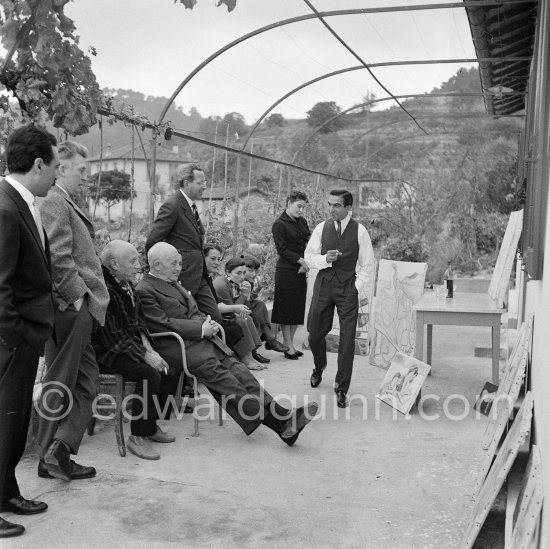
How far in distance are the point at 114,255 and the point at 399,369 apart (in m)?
2.77

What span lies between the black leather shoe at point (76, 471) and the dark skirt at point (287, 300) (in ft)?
14.1

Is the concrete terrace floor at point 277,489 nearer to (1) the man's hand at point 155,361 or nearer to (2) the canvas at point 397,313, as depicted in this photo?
(1) the man's hand at point 155,361

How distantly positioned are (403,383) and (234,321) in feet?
5.03

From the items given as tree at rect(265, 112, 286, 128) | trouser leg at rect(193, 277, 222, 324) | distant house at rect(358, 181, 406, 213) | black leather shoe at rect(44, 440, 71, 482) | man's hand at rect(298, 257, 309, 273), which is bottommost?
black leather shoe at rect(44, 440, 71, 482)

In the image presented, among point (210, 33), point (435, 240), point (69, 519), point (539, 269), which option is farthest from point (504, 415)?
point (435, 240)

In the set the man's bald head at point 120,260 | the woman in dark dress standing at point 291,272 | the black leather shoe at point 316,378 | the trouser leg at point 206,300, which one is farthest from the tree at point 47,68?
the woman in dark dress standing at point 291,272

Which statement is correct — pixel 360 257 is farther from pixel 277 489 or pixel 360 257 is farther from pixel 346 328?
pixel 277 489

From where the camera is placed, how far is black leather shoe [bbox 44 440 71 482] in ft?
14.2

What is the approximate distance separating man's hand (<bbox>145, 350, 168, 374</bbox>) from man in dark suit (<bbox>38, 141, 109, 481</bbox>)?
460 mm

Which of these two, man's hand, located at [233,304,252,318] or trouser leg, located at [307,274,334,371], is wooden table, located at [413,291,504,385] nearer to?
trouser leg, located at [307,274,334,371]

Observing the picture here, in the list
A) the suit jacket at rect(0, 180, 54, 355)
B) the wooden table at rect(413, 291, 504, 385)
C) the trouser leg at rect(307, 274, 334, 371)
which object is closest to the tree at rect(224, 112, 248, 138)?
the trouser leg at rect(307, 274, 334, 371)

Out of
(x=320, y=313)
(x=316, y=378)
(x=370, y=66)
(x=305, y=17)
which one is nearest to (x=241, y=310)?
(x=320, y=313)

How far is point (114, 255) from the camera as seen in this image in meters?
4.95

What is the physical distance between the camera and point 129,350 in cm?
488
